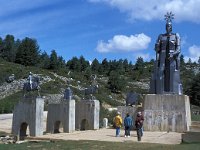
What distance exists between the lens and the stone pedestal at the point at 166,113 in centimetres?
2725

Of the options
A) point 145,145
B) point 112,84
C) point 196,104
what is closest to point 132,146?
point 145,145

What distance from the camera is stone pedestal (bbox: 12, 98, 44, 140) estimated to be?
24016mm

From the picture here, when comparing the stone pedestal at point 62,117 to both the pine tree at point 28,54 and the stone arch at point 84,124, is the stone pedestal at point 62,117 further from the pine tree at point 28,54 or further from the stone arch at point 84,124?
the pine tree at point 28,54

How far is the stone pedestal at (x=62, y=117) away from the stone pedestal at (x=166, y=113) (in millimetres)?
4562

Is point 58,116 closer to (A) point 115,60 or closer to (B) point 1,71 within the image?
(B) point 1,71

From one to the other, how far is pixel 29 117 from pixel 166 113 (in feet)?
27.9

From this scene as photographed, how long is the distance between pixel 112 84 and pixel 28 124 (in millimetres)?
74177

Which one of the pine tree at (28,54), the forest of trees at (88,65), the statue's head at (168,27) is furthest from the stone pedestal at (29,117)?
the pine tree at (28,54)

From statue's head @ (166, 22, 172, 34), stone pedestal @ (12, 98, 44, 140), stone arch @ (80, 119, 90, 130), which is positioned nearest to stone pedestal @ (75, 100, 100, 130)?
stone arch @ (80, 119, 90, 130)

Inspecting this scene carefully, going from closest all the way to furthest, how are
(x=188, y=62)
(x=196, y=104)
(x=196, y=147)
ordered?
(x=196, y=147) < (x=196, y=104) < (x=188, y=62)

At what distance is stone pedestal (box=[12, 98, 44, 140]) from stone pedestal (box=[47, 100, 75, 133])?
3.23 m

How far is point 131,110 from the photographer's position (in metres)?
29.1

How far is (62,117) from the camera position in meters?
28.2

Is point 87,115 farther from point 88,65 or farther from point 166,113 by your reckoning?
point 88,65
